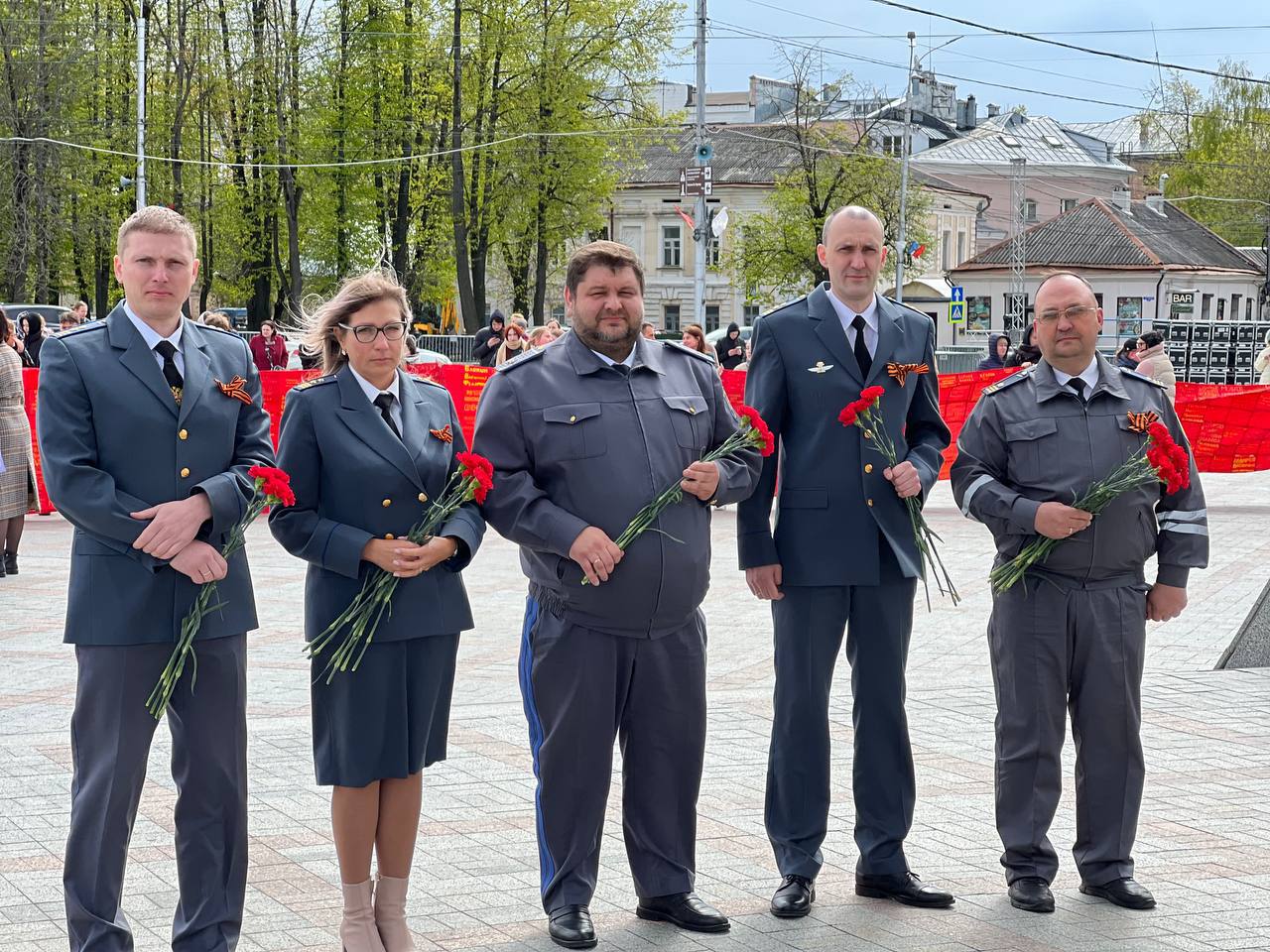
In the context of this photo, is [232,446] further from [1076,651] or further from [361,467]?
[1076,651]

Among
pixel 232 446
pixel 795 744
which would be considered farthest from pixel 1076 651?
pixel 232 446

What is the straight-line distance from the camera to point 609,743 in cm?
516

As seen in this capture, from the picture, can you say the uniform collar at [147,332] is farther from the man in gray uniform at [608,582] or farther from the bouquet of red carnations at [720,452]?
the bouquet of red carnations at [720,452]

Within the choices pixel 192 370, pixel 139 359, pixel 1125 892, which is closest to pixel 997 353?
pixel 1125 892

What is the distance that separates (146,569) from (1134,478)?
3.05m

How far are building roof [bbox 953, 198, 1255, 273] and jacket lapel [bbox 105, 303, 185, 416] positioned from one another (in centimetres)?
6712

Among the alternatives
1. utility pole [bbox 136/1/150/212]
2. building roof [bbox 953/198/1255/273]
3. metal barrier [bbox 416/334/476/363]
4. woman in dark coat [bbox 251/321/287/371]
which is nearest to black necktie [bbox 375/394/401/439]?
woman in dark coat [bbox 251/321/287/371]

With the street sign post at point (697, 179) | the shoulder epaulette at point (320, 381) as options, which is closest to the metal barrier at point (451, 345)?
the street sign post at point (697, 179)

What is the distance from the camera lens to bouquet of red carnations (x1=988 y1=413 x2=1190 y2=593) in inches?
207

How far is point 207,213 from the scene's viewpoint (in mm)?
48969

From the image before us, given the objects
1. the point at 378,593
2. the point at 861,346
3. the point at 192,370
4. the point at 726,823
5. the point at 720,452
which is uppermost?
the point at 861,346

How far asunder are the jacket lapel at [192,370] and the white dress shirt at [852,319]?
2151 mm

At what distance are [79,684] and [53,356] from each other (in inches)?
35.3

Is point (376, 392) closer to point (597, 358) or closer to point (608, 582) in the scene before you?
point (597, 358)
